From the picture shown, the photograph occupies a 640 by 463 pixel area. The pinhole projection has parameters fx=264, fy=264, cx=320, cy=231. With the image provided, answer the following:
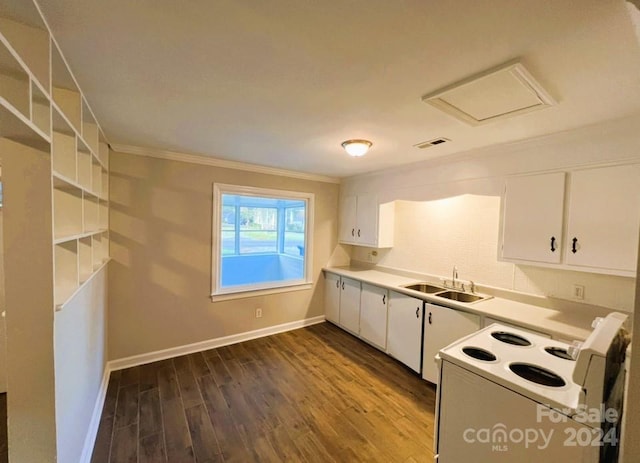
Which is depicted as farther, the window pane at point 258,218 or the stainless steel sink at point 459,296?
the window pane at point 258,218

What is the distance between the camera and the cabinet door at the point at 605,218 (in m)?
1.80

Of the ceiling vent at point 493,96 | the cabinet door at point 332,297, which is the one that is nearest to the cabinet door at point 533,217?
the ceiling vent at point 493,96

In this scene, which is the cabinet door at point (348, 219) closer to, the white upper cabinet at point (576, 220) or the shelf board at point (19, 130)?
the white upper cabinet at point (576, 220)

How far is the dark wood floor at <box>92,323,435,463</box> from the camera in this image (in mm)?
1860

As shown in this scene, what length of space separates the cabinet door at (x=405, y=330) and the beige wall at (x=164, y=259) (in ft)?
6.02

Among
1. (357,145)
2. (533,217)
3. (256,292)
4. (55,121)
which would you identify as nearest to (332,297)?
(256,292)

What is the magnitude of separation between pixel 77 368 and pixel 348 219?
11.2ft

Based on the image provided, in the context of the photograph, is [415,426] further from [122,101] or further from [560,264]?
[122,101]

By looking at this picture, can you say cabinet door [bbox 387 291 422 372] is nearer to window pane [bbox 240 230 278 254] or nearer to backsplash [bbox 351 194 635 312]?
backsplash [bbox 351 194 635 312]

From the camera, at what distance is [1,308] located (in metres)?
2.23

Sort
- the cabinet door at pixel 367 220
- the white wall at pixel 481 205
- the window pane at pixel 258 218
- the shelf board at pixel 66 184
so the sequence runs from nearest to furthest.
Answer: the shelf board at pixel 66 184 < the white wall at pixel 481 205 < the cabinet door at pixel 367 220 < the window pane at pixel 258 218

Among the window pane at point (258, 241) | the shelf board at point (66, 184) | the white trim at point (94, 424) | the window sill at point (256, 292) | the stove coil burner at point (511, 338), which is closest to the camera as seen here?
the shelf board at point (66, 184)

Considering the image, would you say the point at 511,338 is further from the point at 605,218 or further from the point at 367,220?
the point at 367,220

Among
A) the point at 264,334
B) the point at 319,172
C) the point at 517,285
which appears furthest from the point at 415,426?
the point at 319,172
